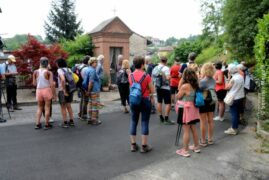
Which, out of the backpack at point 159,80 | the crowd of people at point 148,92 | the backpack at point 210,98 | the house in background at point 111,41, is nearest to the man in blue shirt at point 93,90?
the crowd of people at point 148,92

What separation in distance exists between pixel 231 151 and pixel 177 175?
1832 mm

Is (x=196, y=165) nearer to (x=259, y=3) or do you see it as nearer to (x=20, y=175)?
(x=20, y=175)

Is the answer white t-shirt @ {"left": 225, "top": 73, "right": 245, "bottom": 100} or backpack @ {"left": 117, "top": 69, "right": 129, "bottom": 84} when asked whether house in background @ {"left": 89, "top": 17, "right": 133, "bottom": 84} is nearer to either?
backpack @ {"left": 117, "top": 69, "right": 129, "bottom": 84}

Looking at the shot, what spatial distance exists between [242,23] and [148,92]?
13.8m

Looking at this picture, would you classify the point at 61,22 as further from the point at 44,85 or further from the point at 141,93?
the point at 141,93

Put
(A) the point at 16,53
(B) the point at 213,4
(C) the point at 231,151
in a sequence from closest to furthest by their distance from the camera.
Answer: (C) the point at 231,151, (A) the point at 16,53, (B) the point at 213,4

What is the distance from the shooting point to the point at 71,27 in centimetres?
3625

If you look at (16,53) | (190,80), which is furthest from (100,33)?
(190,80)

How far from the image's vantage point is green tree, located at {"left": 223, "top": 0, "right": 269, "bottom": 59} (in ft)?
55.3

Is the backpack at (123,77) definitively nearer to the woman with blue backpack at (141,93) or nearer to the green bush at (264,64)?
the woman with blue backpack at (141,93)

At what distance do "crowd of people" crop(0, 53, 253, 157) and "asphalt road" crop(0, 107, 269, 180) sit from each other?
33 cm

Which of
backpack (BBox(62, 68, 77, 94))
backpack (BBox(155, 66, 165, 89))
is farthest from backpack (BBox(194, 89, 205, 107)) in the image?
backpack (BBox(62, 68, 77, 94))

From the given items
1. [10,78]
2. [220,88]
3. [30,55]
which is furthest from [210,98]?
[30,55]

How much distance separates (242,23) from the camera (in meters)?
17.6
